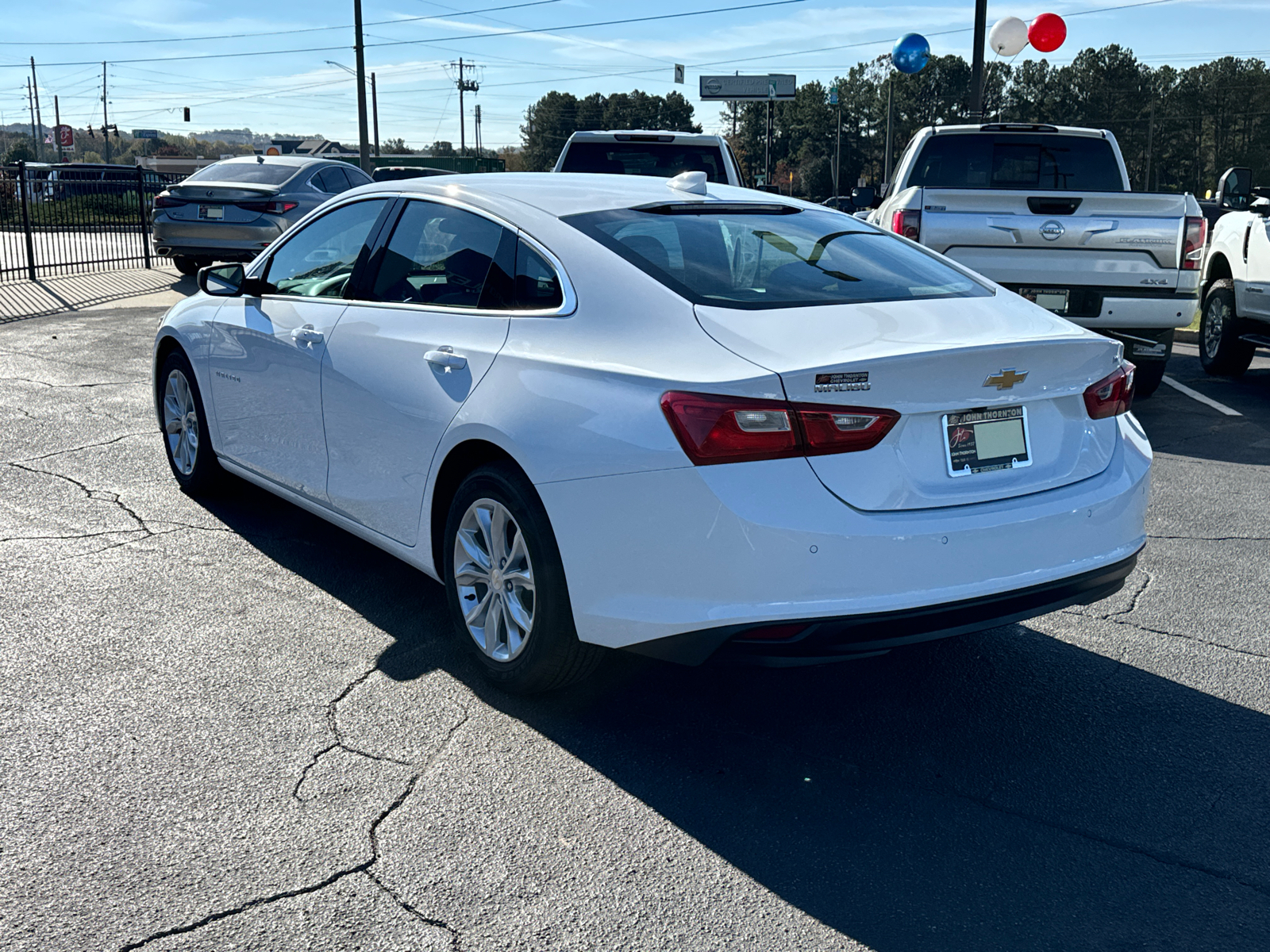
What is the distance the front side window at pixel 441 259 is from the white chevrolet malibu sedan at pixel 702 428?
0.01 meters

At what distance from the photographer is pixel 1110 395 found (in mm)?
3598

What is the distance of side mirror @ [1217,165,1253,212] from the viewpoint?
10.4 m

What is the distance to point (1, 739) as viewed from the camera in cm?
345

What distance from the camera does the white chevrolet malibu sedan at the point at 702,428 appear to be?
3.02 metres

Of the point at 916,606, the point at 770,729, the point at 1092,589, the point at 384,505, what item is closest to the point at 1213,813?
the point at 1092,589

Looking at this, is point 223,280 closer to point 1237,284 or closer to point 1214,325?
point 1237,284

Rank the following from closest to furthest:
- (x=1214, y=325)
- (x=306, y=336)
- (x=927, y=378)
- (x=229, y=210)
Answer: (x=927, y=378), (x=306, y=336), (x=1214, y=325), (x=229, y=210)

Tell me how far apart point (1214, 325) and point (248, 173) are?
39.6 ft

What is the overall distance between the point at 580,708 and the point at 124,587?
212 cm

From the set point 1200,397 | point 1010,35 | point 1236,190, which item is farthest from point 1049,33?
point 1200,397

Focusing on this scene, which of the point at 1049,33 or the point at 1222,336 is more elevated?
the point at 1049,33

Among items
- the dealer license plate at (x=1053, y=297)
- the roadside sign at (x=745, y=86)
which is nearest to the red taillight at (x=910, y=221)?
the dealer license plate at (x=1053, y=297)

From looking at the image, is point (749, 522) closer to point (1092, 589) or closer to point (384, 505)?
point (1092, 589)

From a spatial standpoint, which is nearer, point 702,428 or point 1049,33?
point 702,428
